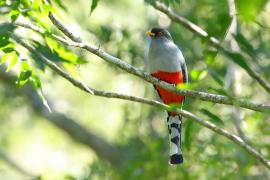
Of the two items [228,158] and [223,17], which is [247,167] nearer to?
[228,158]

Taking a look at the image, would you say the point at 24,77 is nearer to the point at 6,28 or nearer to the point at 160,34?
the point at 6,28

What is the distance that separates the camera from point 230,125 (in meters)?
7.77

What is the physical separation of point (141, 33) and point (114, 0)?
1.84 metres

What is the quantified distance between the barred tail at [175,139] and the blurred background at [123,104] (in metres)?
0.16

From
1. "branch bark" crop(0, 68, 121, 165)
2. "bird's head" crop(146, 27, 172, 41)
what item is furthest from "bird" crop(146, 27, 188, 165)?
"branch bark" crop(0, 68, 121, 165)

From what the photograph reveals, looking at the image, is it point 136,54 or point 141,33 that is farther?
point 141,33

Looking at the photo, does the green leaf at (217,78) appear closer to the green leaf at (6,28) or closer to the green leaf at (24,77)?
the green leaf at (24,77)

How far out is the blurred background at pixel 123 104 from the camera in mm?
4207

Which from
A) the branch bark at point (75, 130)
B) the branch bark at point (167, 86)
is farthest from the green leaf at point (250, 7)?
the branch bark at point (75, 130)

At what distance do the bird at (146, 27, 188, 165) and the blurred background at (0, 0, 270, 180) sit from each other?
8.0 inches

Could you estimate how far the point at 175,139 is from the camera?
5.29 m

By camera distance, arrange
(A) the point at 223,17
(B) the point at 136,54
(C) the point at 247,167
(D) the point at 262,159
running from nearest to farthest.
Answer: (A) the point at 223,17 → (D) the point at 262,159 → (C) the point at 247,167 → (B) the point at 136,54

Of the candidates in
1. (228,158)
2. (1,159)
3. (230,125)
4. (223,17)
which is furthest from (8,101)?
(223,17)

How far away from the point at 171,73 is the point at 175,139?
0.62 m
